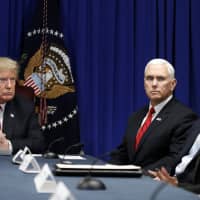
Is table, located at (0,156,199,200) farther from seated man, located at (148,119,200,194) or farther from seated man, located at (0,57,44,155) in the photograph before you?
seated man, located at (0,57,44,155)

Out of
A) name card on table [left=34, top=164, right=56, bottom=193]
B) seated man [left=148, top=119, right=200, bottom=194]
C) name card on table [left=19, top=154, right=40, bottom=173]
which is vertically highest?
name card on table [left=34, top=164, right=56, bottom=193]

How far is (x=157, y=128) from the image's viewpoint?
4.10m

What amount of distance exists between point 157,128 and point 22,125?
3.52 feet

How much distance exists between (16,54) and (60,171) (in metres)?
3.09

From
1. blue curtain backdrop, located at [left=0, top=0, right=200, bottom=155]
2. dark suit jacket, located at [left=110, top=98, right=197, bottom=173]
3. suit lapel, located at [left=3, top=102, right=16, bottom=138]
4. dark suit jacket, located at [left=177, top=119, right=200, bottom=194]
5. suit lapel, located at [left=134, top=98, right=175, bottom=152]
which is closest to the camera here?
dark suit jacket, located at [left=177, top=119, right=200, bottom=194]

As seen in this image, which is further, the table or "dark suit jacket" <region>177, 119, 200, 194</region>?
"dark suit jacket" <region>177, 119, 200, 194</region>

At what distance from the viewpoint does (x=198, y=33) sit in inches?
229

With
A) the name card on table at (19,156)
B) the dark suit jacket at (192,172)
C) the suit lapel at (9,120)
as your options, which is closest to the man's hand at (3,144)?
the suit lapel at (9,120)

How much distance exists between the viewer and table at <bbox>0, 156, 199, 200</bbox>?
6.48 ft

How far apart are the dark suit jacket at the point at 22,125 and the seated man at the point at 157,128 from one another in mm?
676

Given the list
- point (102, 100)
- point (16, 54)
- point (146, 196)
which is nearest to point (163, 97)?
point (102, 100)

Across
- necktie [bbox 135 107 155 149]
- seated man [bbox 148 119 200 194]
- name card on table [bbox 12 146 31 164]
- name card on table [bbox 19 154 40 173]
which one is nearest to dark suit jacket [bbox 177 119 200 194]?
seated man [bbox 148 119 200 194]

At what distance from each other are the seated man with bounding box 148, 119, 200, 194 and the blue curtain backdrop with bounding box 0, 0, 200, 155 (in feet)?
6.90

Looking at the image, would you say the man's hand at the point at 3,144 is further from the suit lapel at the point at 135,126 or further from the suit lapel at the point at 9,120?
the suit lapel at the point at 135,126
